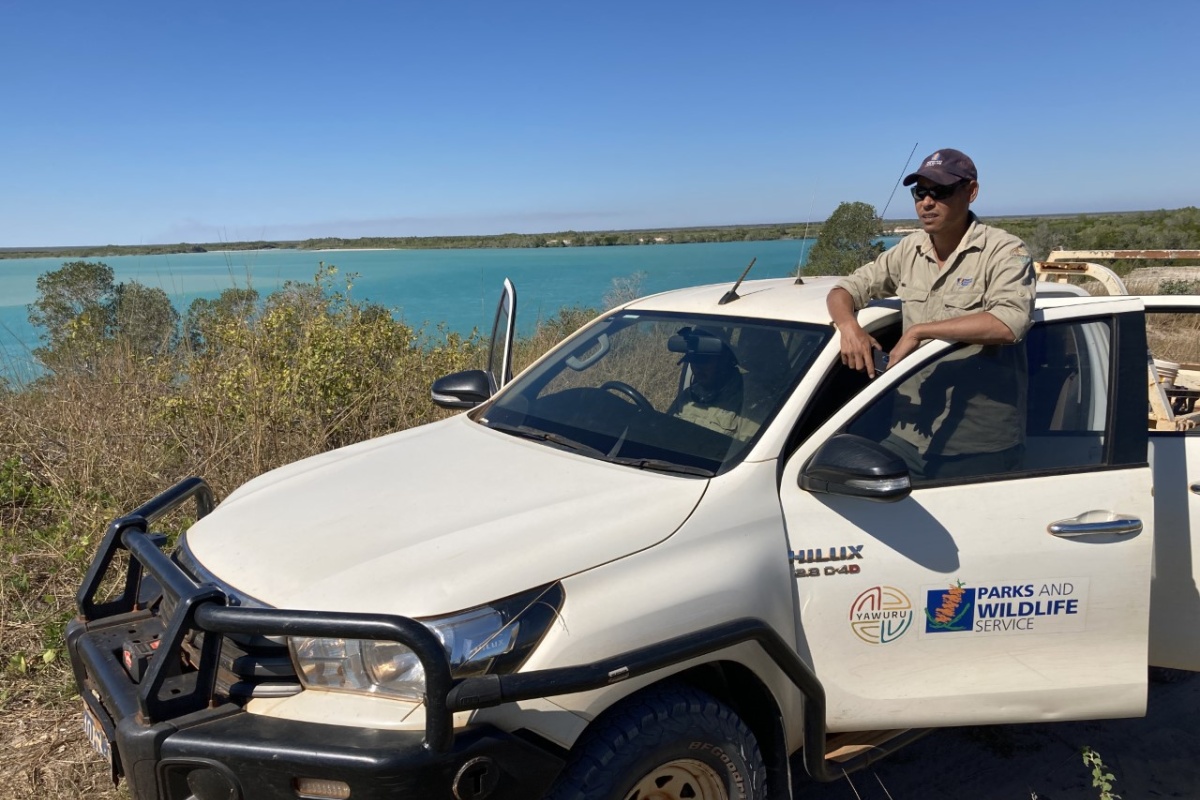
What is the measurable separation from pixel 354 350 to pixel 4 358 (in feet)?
8.26

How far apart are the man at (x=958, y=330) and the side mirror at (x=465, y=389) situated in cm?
160

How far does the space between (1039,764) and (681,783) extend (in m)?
1.90

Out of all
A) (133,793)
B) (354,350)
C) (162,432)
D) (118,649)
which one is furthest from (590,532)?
(354,350)

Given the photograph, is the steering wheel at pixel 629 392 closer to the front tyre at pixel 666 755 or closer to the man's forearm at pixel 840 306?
the man's forearm at pixel 840 306

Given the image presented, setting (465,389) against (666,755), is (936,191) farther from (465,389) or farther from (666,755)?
(666,755)

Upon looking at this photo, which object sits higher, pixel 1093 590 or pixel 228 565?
pixel 228 565

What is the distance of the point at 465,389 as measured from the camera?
156 inches

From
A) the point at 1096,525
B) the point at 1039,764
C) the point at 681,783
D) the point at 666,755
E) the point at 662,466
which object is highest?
the point at 662,466

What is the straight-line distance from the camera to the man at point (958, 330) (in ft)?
9.34

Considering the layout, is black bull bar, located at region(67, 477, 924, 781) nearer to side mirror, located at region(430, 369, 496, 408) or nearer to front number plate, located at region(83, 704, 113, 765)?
front number plate, located at region(83, 704, 113, 765)

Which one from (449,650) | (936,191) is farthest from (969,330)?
(449,650)

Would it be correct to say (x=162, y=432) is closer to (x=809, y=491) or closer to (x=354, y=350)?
(x=354, y=350)

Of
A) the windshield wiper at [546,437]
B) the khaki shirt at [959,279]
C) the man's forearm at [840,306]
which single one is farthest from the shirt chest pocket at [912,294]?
the windshield wiper at [546,437]

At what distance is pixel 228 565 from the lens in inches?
97.3
